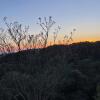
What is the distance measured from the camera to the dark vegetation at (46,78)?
2262cm

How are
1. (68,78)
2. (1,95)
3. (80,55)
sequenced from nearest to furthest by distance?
(1,95) < (68,78) < (80,55)

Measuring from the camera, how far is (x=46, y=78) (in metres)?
23.1

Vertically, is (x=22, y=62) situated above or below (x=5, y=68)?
above

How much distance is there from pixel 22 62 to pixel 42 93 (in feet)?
11.6

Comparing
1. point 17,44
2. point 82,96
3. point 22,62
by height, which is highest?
point 17,44

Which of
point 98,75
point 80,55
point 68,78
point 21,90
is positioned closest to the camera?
point 21,90

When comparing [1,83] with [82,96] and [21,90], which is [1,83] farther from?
[82,96]

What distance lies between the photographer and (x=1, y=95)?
26.1 metres

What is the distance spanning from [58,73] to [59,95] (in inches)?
112

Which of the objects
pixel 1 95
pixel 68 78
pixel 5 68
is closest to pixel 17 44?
pixel 1 95

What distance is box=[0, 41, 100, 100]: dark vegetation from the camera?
74.2ft

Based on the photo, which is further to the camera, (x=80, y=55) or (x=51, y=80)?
(x=80, y=55)

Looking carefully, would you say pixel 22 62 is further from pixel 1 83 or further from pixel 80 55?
pixel 80 55

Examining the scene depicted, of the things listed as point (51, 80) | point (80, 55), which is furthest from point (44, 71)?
point (80, 55)
